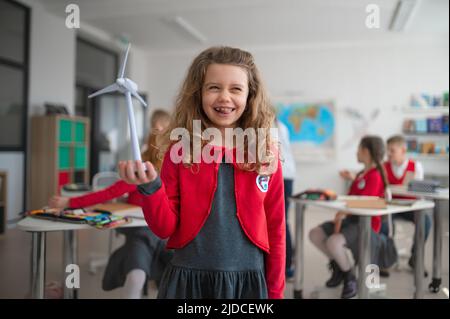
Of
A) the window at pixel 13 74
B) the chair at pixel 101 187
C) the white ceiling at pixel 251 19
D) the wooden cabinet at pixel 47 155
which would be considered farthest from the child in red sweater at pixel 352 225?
the window at pixel 13 74

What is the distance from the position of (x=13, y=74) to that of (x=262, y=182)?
4728mm

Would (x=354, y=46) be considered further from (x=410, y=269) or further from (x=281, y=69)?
(x=410, y=269)

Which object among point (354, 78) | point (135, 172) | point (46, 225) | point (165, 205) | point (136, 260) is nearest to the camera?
point (135, 172)

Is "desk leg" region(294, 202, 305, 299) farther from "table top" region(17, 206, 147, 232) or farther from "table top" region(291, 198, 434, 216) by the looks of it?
"table top" region(17, 206, 147, 232)

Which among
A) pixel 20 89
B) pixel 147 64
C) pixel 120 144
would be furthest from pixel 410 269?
pixel 147 64

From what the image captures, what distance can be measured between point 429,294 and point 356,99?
4269 millimetres

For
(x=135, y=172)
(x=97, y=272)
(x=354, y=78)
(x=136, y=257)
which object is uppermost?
(x=354, y=78)

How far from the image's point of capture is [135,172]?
74 cm

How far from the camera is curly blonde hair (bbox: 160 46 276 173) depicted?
0.99 m

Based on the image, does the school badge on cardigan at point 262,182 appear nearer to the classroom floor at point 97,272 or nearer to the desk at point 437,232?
the classroom floor at point 97,272

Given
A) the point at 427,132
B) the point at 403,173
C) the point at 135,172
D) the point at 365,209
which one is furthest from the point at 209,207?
the point at 427,132

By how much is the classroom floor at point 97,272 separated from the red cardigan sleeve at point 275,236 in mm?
1707

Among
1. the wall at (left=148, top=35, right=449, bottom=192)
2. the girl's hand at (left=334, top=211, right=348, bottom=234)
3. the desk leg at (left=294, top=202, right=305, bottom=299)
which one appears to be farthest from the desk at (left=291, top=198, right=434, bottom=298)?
the wall at (left=148, top=35, right=449, bottom=192)

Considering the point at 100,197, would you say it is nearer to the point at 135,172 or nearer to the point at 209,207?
the point at 209,207
